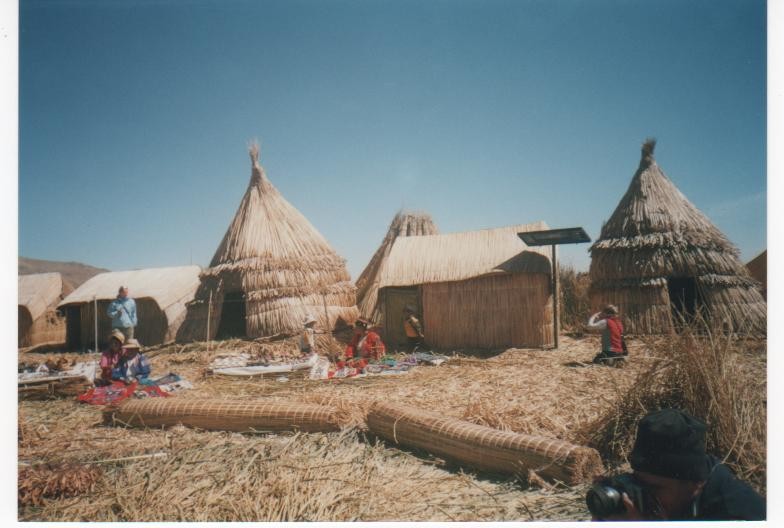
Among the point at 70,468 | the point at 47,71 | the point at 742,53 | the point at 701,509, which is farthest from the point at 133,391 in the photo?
the point at 742,53

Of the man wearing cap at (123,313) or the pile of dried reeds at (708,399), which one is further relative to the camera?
the man wearing cap at (123,313)

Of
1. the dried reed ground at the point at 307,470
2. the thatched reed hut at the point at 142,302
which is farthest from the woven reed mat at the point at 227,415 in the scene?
the thatched reed hut at the point at 142,302

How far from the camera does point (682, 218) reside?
320 inches

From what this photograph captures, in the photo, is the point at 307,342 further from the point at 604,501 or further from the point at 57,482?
the point at 604,501

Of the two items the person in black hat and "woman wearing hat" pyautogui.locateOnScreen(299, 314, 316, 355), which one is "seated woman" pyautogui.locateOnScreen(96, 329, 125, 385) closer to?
"woman wearing hat" pyautogui.locateOnScreen(299, 314, 316, 355)

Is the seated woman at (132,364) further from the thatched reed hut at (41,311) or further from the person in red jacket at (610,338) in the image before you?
the thatched reed hut at (41,311)

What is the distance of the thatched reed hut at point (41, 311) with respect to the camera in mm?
10906

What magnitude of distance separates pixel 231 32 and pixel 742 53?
3915mm

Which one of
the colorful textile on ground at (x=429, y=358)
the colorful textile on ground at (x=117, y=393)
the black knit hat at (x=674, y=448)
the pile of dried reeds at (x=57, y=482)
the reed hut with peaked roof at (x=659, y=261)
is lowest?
the pile of dried reeds at (x=57, y=482)

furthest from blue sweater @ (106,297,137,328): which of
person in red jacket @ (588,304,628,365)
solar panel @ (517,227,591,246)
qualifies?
person in red jacket @ (588,304,628,365)

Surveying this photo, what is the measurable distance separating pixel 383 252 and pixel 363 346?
20.1 feet

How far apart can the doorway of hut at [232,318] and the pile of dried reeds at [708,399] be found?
744 cm

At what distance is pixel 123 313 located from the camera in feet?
26.6
